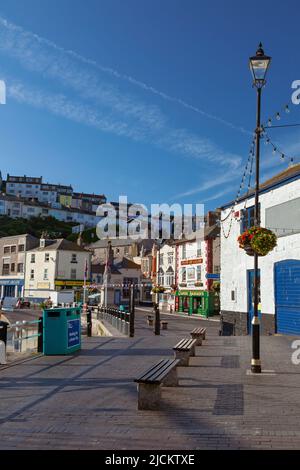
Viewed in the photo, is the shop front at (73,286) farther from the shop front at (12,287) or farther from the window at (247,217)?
the window at (247,217)

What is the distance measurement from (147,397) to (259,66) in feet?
27.1

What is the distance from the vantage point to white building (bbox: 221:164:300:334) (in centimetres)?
2014

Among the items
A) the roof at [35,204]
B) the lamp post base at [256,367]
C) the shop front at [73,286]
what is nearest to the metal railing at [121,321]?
the lamp post base at [256,367]

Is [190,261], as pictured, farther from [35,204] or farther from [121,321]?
[35,204]

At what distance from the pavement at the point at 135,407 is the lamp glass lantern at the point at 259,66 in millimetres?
7040

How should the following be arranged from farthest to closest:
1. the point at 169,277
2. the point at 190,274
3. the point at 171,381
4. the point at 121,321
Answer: the point at 169,277 → the point at 190,274 → the point at 121,321 → the point at 171,381

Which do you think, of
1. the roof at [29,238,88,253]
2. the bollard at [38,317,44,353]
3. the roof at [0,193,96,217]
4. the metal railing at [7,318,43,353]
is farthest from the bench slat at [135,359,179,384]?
the roof at [0,193,96,217]

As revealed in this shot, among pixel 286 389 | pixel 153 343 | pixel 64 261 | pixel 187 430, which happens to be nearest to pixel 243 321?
pixel 153 343

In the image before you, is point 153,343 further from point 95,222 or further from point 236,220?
point 95,222

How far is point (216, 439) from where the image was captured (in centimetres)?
553

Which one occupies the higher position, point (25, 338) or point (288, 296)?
point (288, 296)

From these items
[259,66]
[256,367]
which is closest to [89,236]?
[259,66]

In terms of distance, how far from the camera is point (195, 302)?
54406mm
